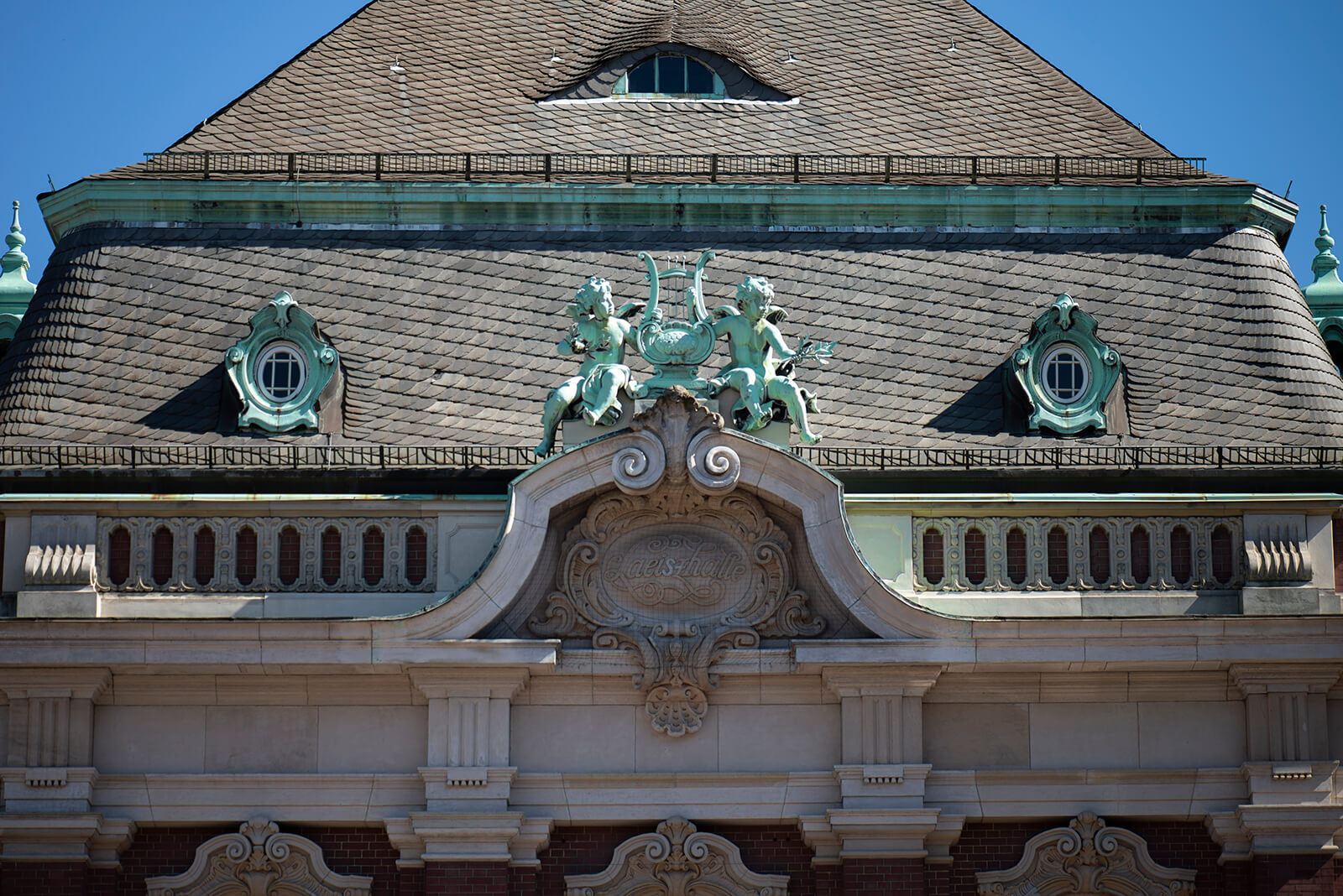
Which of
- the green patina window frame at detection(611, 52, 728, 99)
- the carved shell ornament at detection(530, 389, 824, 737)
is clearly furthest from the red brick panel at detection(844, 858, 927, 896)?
the green patina window frame at detection(611, 52, 728, 99)

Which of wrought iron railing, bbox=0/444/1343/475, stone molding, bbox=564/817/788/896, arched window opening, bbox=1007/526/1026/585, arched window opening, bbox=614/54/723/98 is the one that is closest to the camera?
stone molding, bbox=564/817/788/896

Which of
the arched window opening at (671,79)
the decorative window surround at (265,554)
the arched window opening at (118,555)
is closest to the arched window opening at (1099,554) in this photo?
the decorative window surround at (265,554)

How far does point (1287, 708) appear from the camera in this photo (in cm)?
3009

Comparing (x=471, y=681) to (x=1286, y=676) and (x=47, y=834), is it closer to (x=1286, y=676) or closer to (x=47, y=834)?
(x=47, y=834)

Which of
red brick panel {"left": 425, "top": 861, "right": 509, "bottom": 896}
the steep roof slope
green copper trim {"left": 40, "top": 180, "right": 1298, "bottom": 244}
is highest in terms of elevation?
the steep roof slope

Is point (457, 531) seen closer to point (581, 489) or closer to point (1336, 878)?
point (581, 489)

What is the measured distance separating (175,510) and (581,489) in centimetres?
399

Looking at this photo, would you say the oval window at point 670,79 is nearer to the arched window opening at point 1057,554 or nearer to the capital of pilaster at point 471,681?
the arched window opening at point 1057,554

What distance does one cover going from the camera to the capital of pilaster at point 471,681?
1176 inches

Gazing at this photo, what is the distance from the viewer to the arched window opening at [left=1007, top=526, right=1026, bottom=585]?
30.7 meters

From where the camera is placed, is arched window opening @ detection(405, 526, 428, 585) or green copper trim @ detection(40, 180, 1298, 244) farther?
green copper trim @ detection(40, 180, 1298, 244)

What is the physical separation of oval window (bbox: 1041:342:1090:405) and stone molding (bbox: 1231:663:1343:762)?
3.59 metres

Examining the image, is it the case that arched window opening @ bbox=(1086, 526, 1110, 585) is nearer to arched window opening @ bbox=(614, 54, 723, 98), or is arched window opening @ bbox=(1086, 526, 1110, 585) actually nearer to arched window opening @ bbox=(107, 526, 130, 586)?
arched window opening @ bbox=(614, 54, 723, 98)

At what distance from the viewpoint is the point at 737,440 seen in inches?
1178
